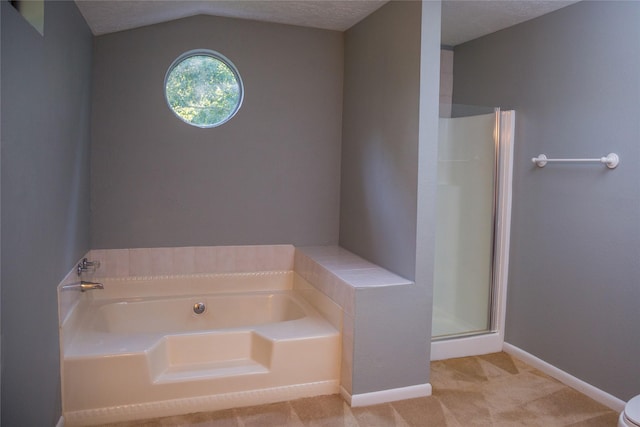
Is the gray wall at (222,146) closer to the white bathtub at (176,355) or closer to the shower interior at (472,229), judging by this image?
the white bathtub at (176,355)

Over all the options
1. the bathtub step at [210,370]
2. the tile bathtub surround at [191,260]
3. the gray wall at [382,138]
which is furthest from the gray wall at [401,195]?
the tile bathtub surround at [191,260]

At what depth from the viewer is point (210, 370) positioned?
106 inches

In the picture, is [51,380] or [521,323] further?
[521,323]

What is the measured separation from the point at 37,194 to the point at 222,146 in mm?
1624

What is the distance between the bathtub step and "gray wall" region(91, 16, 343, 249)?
1.02 meters

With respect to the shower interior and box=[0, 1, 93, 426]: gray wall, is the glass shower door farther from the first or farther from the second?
box=[0, 1, 93, 426]: gray wall

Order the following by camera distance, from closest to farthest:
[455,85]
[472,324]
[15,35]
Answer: [15,35] → [472,324] → [455,85]

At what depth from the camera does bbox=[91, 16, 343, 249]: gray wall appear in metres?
3.28

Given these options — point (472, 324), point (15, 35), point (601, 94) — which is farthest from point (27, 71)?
point (472, 324)

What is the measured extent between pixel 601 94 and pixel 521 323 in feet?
4.93

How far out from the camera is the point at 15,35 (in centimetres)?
168

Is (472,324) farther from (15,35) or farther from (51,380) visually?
(15,35)

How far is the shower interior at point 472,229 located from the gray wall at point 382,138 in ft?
1.51

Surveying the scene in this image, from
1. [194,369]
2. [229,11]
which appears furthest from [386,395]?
[229,11]
